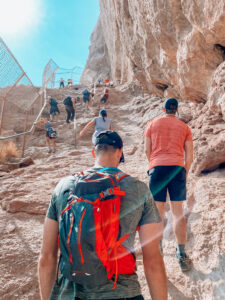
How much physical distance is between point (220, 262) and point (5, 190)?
12.0 ft

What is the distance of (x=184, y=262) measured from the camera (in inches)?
86.7

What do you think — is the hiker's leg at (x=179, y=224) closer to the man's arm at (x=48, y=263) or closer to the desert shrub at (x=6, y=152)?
the man's arm at (x=48, y=263)

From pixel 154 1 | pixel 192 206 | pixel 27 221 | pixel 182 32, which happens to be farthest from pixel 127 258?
pixel 154 1

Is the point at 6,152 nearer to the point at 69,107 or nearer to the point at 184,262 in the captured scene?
the point at 69,107

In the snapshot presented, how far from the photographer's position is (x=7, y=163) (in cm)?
639

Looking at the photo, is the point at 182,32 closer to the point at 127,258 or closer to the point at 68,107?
the point at 127,258

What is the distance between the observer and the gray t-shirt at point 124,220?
1109 millimetres

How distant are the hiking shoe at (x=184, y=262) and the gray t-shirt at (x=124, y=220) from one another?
1211 millimetres

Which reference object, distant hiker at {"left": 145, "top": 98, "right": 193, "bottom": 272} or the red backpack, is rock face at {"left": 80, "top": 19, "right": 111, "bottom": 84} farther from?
the red backpack

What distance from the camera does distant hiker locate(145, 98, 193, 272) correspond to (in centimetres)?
236

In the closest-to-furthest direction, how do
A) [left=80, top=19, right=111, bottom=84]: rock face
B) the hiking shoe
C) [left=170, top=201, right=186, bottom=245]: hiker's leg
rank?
the hiking shoe < [left=170, top=201, right=186, bottom=245]: hiker's leg < [left=80, top=19, right=111, bottom=84]: rock face

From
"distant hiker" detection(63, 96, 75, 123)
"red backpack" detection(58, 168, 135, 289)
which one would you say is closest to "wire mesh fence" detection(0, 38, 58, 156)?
"distant hiker" detection(63, 96, 75, 123)

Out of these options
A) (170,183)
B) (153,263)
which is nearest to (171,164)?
(170,183)

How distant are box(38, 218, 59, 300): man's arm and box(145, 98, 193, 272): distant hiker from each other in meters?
1.42
